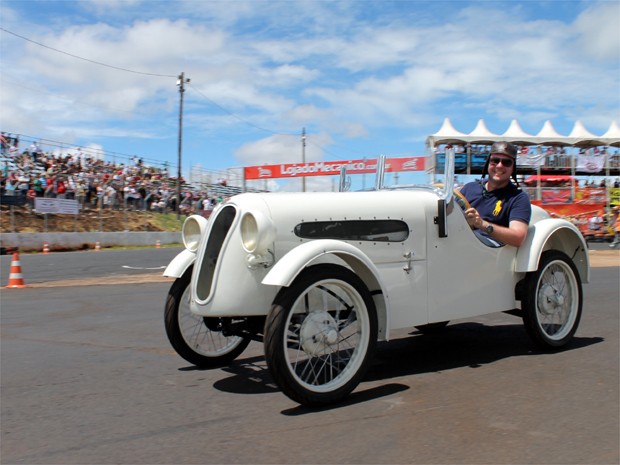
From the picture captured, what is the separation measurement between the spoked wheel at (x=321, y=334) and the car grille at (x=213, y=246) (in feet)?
2.11

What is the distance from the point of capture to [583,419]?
3.23m

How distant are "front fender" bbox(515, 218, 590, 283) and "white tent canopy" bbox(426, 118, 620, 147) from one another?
3251 centimetres

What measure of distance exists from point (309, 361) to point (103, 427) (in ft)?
4.04

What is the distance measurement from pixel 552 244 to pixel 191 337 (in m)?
3.36

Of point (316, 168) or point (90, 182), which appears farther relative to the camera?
point (316, 168)

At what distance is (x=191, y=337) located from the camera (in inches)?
173

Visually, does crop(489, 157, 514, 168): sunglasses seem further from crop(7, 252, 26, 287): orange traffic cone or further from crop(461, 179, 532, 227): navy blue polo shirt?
crop(7, 252, 26, 287): orange traffic cone

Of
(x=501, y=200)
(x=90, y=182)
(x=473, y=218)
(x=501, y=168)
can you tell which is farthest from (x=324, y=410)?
(x=90, y=182)

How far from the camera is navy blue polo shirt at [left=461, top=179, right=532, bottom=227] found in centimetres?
475

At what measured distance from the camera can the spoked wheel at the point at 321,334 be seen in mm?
3281

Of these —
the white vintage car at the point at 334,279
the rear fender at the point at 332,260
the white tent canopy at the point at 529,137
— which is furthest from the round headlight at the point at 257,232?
the white tent canopy at the point at 529,137

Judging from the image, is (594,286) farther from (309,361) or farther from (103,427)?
(103,427)

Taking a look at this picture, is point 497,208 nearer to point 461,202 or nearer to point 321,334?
point 461,202

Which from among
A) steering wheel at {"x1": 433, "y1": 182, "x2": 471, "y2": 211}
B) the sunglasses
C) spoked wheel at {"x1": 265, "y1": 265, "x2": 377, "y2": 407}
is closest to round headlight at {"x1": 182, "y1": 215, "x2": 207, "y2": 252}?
spoked wheel at {"x1": 265, "y1": 265, "x2": 377, "y2": 407}
